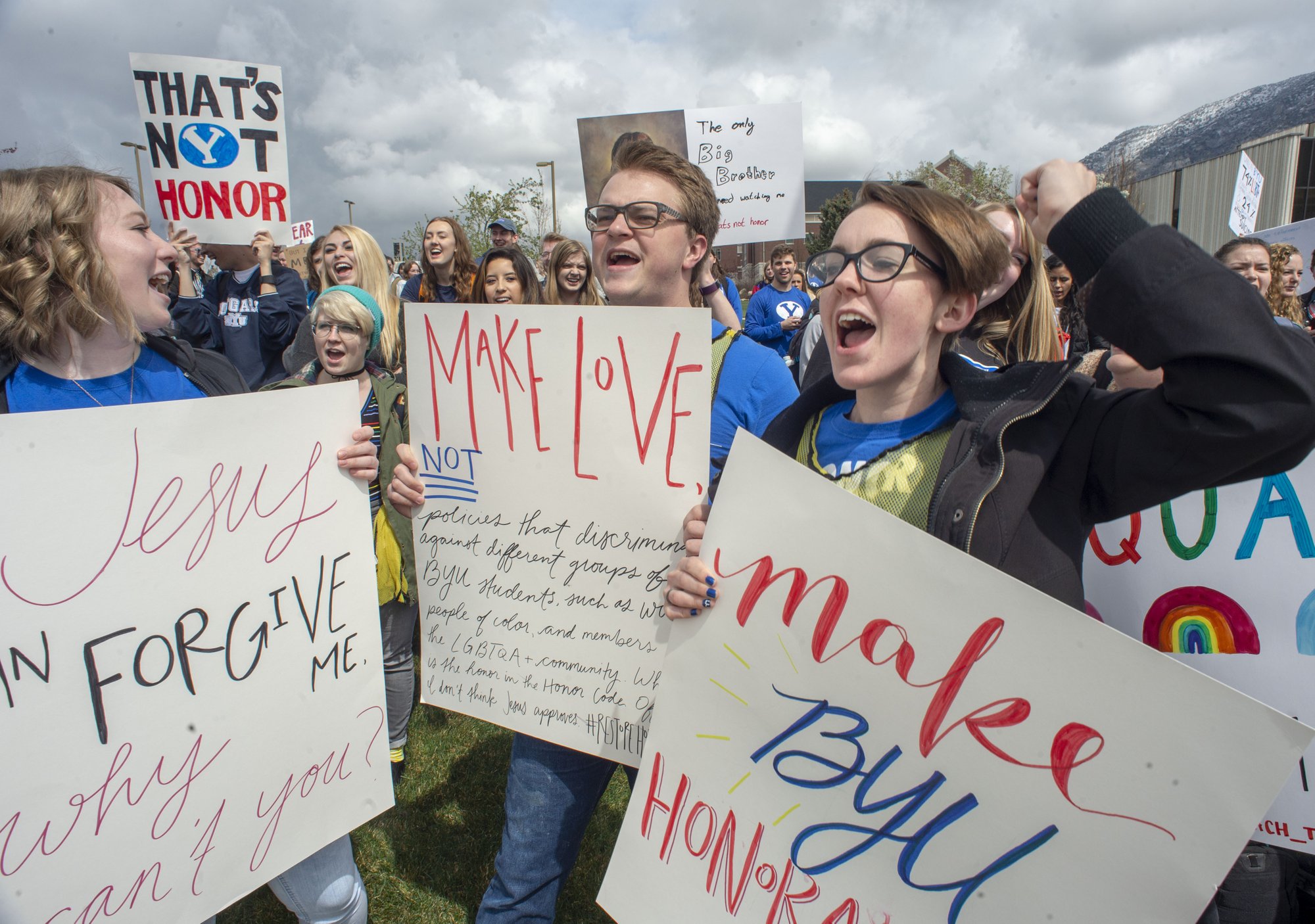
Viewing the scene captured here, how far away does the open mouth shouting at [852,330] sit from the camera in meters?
1.30

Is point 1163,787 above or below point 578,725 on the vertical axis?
above

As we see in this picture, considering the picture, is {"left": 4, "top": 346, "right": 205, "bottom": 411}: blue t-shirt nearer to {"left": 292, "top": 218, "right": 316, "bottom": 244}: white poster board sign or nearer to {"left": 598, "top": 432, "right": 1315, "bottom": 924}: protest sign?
{"left": 598, "top": 432, "right": 1315, "bottom": 924}: protest sign

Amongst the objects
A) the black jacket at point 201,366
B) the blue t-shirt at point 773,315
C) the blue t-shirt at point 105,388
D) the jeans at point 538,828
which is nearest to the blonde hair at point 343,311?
the black jacket at point 201,366

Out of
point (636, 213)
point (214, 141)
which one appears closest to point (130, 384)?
point (636, 213)

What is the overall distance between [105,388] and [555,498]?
1.06 meters

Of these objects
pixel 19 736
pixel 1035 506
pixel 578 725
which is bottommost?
pixel 578 725

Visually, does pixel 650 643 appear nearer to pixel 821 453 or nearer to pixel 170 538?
pixel 821 453

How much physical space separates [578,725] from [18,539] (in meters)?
1.12

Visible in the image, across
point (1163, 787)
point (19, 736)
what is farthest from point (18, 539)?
point (1163, 787)

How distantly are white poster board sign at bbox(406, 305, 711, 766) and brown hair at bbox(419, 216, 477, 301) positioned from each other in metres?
3.58

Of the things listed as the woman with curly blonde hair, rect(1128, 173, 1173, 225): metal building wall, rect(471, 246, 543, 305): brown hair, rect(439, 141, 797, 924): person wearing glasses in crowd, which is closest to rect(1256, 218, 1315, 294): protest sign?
the woman with curly blonde hair

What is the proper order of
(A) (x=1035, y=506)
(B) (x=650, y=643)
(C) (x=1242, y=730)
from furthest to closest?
(B) (x=650, y=643) → (A) (x=1035, y=506) → (C) (x=1242, y=730)

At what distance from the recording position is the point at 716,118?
5137 millimetres

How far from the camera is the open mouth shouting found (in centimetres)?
130
